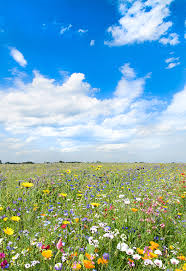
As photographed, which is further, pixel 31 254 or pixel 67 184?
pixel 67 184

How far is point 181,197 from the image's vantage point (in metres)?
6.09

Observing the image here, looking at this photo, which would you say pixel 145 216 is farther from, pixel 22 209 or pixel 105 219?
pixel 22 209

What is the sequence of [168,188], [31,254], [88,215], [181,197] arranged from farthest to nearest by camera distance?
[168,188] → [181,197] → [88,215] → [31,254]

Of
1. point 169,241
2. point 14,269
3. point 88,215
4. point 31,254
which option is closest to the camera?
point 14,269

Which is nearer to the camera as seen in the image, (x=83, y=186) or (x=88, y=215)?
(x=88, y=215)

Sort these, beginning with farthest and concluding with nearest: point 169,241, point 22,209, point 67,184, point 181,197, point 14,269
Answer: point 67,184, point 181,197, point 22,209, point 169,241, point 14,269

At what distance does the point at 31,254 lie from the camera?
2.62 meters

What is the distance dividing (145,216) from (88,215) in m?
1.19

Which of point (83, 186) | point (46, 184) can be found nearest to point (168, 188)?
point (83, 186)

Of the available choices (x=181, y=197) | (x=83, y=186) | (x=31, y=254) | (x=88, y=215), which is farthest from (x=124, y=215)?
(x=83, y=186)

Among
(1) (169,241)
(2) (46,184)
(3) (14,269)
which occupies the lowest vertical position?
(1) (169,241)

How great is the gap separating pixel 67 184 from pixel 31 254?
5300mm

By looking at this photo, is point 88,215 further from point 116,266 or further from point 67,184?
point 67,184

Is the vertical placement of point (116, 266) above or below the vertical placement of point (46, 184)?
below
